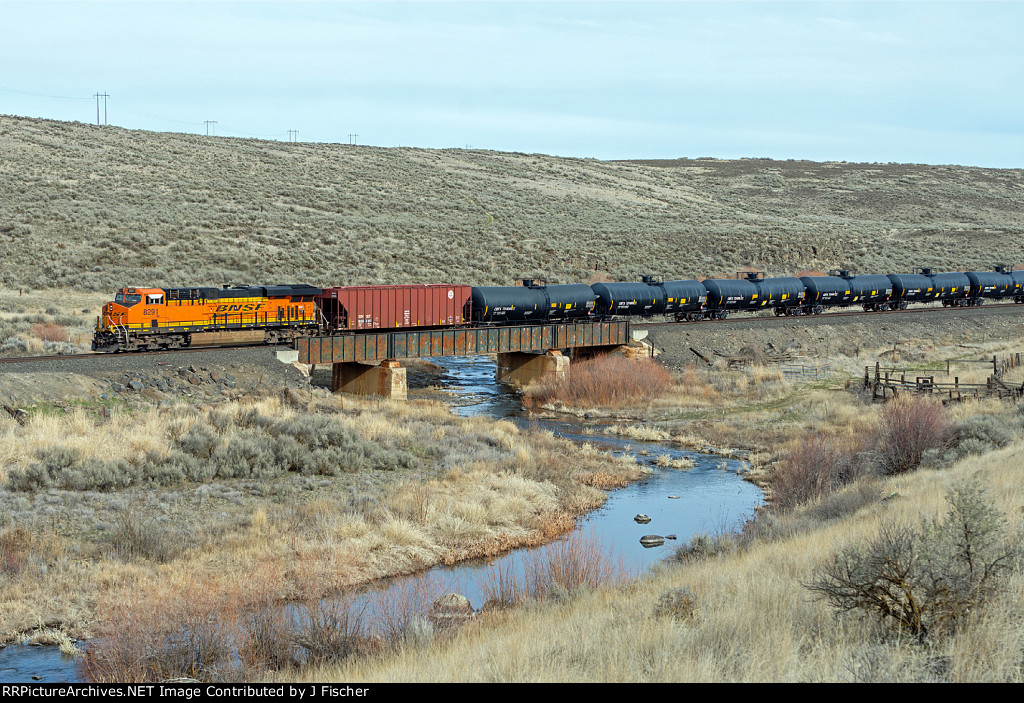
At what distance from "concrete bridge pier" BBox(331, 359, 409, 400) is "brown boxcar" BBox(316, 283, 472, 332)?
1980 millimetres

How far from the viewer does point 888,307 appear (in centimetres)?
6506

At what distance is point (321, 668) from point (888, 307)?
59.9 m

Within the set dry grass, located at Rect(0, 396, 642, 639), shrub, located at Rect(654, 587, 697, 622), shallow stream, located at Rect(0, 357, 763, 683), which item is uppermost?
shrub, located at Rect(654, 587, 697, 622)

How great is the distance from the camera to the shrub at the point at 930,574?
10047 millimetres

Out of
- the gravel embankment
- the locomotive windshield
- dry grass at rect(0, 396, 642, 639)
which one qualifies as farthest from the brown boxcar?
the gravel embankment

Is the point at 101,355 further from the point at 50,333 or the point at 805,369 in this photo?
the point at 805,369

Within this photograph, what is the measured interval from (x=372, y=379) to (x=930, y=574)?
111 ft

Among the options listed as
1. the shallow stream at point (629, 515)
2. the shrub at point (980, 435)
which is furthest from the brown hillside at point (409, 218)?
the shrub at point (980, 435)

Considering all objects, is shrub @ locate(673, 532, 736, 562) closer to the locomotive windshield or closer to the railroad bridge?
the railroad bridge

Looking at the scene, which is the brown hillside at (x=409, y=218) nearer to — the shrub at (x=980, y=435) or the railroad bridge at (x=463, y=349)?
the railroad bridge at (x=463, y=349)

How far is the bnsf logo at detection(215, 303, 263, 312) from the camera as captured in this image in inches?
1526
